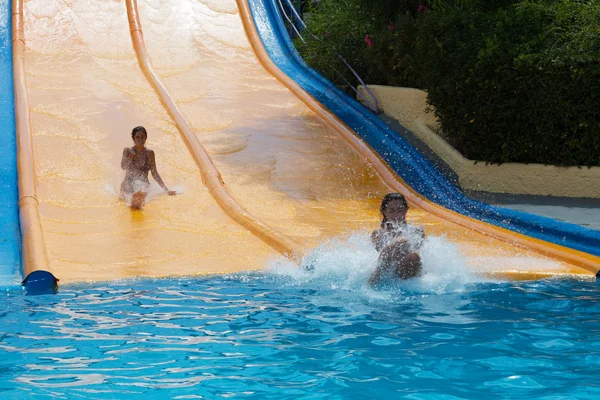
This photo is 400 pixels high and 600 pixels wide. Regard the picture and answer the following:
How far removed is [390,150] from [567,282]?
4.16 m

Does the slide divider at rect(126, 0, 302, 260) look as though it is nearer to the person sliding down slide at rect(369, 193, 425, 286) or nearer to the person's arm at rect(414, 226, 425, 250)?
the person sliding down slide at rect(369, 193, 425, 286)

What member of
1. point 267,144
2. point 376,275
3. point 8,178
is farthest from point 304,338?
point 267,144

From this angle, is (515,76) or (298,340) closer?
(298,340)

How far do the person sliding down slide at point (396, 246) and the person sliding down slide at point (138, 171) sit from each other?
2884 mm

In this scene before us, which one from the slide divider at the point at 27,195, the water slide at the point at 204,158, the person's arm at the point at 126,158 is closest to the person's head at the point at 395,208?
the water slide at the point at 204,158

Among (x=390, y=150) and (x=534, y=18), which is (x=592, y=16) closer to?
(x=534, y=18)

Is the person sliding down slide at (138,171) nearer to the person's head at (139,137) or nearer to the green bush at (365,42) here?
the person's head at (139,137)

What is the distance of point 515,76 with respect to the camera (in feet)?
30.7

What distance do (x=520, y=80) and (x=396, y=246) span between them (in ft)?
11.9

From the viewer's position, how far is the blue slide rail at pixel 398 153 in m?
7.99

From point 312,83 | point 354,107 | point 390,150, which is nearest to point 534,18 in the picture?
point 390,150

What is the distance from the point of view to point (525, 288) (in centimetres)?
656

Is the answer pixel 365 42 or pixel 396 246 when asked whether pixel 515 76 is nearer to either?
pixel 365 42

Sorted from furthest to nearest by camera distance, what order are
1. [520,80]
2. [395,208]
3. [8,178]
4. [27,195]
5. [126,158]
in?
[520,80] < [126,158] < [8,178] < [27,195] < [395,208]
